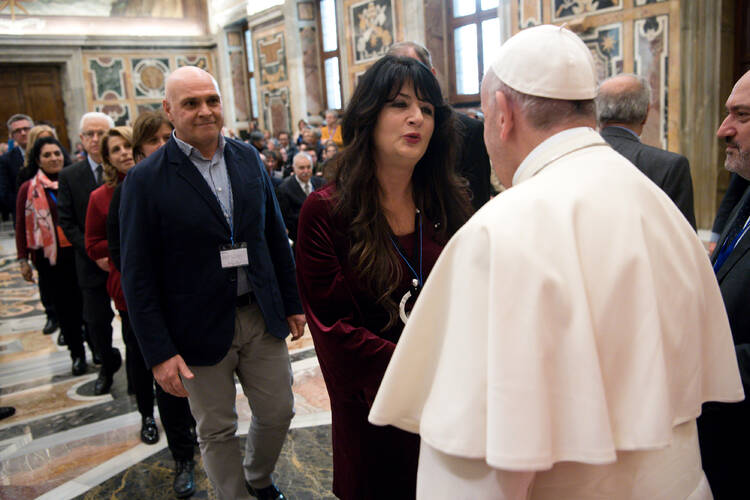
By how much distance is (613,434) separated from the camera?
1.09 meters

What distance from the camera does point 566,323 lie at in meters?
1.04

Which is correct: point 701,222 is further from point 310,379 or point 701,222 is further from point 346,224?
point 346,224

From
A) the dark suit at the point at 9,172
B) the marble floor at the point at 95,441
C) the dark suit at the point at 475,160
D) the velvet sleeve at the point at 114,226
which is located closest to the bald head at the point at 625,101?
the dark suit at the point at 475,160

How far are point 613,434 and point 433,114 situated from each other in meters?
1.30

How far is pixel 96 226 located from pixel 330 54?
462 inches

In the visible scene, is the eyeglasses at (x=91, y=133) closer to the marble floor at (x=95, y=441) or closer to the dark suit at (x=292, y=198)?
the marble floor at (x=95, y=441)

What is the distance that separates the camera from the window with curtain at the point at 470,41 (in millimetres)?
10327

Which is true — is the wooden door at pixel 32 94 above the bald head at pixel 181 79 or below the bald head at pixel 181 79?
above

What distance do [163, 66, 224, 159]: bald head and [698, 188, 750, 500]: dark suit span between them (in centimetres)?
197

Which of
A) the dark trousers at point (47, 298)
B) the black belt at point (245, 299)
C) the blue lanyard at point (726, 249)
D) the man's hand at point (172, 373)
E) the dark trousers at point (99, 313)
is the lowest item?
Result: the dark trousers at point (47, 298)

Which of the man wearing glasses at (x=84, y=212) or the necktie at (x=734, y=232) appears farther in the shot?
the man wearing glasses at (x=84, y=212)

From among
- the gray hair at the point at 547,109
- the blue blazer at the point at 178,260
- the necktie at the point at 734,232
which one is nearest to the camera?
the gray hair at the point at 547,109

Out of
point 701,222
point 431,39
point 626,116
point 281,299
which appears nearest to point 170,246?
point 281,299

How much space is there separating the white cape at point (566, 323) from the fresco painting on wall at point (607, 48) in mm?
6665
